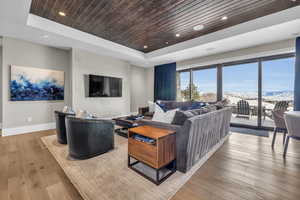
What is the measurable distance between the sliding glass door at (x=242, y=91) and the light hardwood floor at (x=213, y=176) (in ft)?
6.18

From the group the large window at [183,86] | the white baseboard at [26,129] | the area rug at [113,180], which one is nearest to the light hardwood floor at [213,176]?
the area rug at [113,180]

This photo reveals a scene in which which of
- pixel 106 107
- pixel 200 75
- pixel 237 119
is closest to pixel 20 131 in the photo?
pixel 106 107

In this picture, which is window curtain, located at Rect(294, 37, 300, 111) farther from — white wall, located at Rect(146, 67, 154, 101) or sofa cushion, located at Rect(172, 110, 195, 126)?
white wall, located at Rect(146, 67, 154, 101)

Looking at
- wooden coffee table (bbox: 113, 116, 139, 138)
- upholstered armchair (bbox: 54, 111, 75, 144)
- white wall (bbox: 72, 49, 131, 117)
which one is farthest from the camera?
white wall (bbox: 72, 49, 131, 117)

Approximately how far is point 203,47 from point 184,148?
3.50 meters

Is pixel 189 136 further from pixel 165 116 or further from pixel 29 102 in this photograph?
pixel 29 102

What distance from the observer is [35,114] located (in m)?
3.88

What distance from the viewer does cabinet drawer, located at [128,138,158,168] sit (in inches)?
62.6

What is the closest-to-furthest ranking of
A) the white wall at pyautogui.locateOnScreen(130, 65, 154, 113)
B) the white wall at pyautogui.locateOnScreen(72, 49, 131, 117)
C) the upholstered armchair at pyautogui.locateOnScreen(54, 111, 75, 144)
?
the upholstered armchair at pyautogui.locateOnScreen(54, 111, 75, 144), the white wall at pyautogui.locateOnScreen(72, 49, 131, 117), the white wall at pyautogui.locateOnScreen(130, 65, 154, 113)

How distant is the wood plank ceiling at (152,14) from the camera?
2410mm

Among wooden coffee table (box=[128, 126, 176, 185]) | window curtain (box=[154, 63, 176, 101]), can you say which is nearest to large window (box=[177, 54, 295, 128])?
window curtain (box=[154, 63, 176, 101])

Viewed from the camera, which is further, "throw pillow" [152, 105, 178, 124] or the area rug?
"throw pillow" [152, 105, 178, 124]

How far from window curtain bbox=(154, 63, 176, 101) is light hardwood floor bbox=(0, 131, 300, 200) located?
3717mm

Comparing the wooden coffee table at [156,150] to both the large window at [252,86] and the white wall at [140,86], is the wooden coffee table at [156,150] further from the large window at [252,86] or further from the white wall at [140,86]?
the white wall at [140,86]
